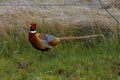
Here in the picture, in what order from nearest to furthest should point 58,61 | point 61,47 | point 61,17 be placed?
point 58,61 < point 61,47 < point 61,17

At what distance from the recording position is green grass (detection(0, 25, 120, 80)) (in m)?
6.97

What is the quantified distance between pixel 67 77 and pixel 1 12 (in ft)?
6.85

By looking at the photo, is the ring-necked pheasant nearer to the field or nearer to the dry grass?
the field

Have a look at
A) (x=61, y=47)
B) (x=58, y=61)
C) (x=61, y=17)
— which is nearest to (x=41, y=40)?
(x=58, y=61)

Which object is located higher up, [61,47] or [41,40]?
[41,40]

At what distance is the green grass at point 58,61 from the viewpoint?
6.97m

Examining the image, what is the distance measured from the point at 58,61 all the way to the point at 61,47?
600 mm

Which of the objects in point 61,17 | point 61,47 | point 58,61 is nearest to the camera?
point 58,61

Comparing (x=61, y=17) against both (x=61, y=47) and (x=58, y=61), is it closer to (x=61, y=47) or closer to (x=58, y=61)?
(x=61, y=47)

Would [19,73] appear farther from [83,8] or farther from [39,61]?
[83,8]

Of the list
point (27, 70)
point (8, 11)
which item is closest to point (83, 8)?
point (8, 11)

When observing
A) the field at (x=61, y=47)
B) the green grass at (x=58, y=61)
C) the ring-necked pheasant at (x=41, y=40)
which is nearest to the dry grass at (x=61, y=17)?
the field at (x=61, y=47)

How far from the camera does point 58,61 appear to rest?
A: 7422mm

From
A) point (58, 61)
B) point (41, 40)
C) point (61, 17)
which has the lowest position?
point (58, 61)
